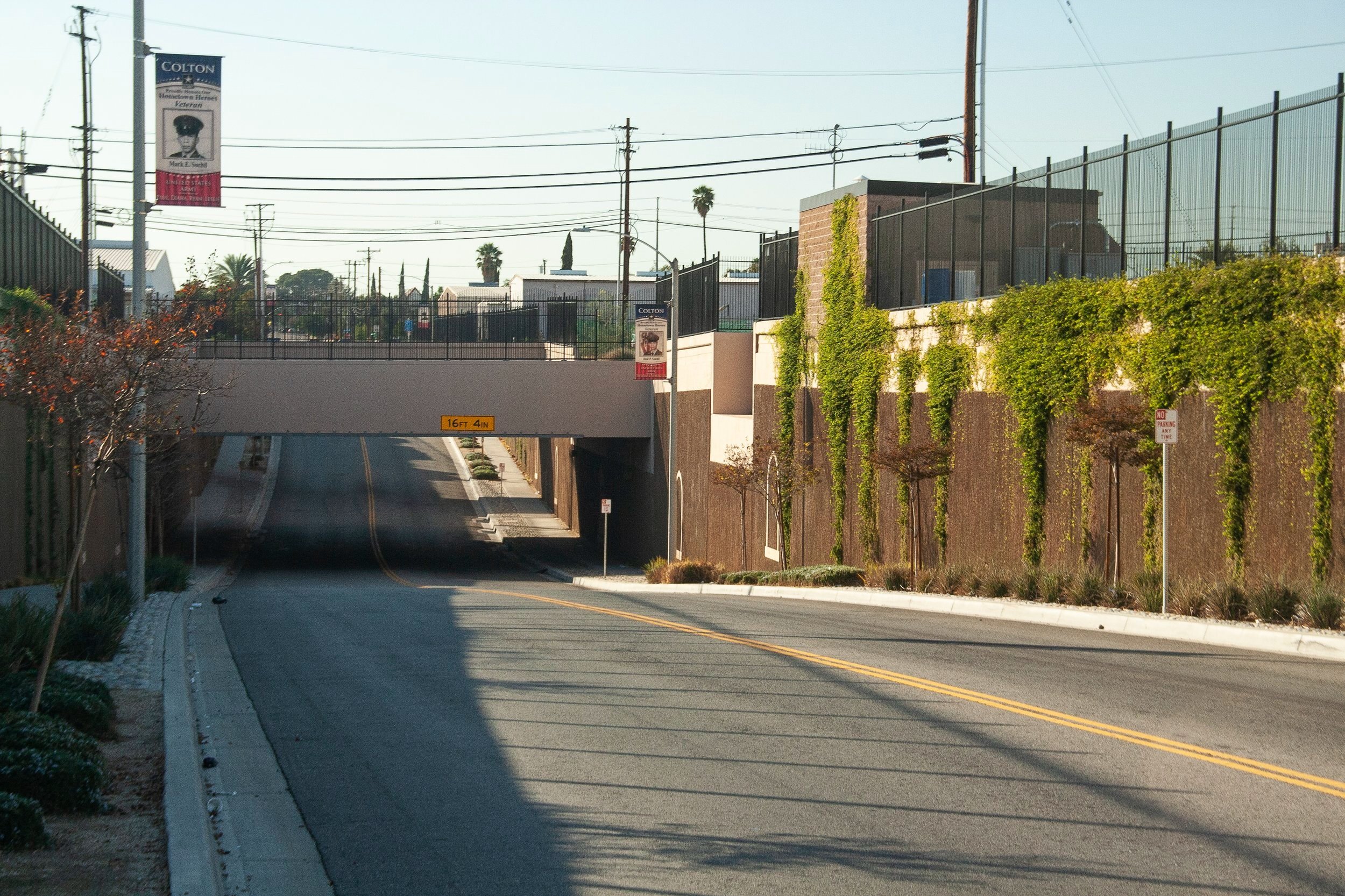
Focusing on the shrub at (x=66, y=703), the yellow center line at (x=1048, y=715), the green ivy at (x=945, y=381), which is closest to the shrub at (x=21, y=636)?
the shrub at (x=66, y=703)

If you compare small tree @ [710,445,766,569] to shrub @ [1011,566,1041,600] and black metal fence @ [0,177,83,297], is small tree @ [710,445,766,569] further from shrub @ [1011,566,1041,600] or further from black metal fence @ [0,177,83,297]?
black metal fence @ [0,177,83,297]

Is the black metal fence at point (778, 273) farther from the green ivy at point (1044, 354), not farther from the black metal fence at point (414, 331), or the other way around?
the black metal fence at point (414, 331)

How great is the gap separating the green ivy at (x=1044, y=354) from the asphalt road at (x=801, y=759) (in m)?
4.70

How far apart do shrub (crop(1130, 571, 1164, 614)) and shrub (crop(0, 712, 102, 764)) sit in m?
12.5

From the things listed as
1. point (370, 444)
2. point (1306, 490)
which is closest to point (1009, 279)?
point (1306, 490)

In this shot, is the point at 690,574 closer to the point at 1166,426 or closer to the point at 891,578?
the point at 891,578

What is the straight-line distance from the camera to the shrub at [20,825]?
667 centimetres

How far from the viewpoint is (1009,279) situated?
22344 millimetres

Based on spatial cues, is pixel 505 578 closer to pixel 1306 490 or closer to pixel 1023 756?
pixel 1306 490

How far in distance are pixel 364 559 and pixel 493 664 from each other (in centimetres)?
3558

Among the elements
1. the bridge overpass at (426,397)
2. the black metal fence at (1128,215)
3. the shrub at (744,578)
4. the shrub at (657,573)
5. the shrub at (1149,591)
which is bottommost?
the shrub at (657,573)

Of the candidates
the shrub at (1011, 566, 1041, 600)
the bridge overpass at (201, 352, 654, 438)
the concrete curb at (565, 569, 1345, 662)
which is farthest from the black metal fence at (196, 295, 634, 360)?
the shrub at (1011, 566, 1041, 600)

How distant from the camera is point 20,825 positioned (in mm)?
6754

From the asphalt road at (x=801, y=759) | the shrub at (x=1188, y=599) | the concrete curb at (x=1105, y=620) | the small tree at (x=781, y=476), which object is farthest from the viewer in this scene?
the small tree at (x=781, y=476)
